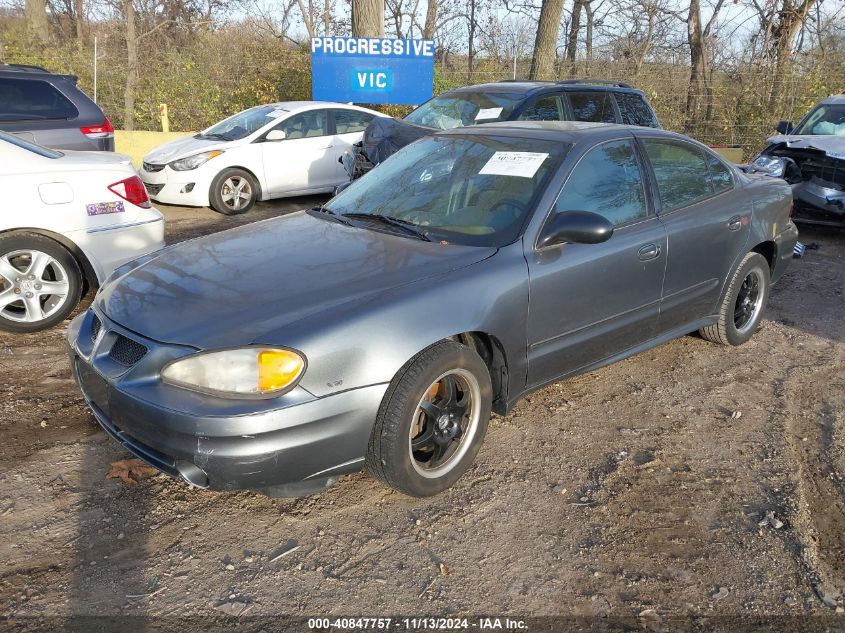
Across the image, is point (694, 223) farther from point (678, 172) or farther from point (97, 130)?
point (97, 130)

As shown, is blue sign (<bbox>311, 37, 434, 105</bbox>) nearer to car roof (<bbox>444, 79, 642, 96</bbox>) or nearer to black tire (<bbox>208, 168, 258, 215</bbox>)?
black tire (<bbox>208, 168, 258, 215</bbox>)

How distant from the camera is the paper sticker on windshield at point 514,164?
379cm

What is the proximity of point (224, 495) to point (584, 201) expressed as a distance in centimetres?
231

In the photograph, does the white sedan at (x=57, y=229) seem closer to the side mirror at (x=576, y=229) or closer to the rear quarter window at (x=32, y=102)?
the rear quarter window at (x=32, y=102)

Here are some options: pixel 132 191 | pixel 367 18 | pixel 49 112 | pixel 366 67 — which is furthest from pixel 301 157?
pixel 367 18

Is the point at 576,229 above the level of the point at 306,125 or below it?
below

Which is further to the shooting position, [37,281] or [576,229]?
[37,281]

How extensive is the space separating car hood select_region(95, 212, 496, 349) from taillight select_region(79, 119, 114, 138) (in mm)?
5108

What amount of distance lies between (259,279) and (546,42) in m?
14.6

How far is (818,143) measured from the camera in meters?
8.97

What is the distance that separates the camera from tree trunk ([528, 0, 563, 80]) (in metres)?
15.7

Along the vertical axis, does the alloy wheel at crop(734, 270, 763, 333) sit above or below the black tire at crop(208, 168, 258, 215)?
below

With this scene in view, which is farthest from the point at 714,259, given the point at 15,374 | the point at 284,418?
the point at 15,374

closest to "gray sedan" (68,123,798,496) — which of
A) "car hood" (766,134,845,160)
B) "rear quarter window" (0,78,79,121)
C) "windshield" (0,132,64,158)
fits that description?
"windshield" (0,132,64,158)
